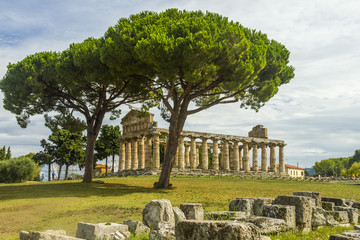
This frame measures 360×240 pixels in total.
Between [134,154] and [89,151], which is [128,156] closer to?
[134,154]

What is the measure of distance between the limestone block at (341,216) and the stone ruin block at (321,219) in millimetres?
377

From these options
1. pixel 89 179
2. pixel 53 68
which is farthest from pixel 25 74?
pixel 89 179

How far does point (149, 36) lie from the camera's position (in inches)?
709

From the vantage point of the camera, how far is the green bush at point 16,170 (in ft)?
109

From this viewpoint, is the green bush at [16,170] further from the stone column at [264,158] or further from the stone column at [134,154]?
the stone column at [264,158]

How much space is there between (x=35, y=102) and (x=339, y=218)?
76.2ft

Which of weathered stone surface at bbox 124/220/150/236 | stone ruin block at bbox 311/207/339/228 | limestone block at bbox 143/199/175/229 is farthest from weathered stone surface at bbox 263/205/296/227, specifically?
weathered stone surface at bbox 124/220/150/236

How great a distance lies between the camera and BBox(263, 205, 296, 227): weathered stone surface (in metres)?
7.65

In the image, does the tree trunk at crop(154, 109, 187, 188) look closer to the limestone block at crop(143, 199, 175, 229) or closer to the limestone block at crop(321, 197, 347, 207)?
the limestone block at crop(321, 197, 347, 207)

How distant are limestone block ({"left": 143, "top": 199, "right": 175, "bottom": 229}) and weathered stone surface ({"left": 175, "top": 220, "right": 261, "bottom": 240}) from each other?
3480mm

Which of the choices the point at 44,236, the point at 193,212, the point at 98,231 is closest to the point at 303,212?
the point at 193,212

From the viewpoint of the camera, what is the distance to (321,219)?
859 cm

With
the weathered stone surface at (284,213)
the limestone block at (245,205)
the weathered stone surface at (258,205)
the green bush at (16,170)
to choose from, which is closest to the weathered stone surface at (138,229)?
the limestone block at (245,205)

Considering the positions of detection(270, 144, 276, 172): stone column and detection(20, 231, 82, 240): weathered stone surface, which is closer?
detection(20, 231, 82, 240): weathered stone surface
